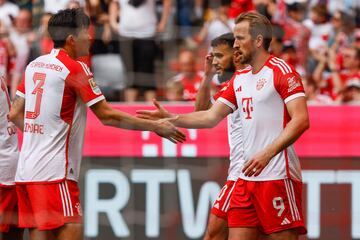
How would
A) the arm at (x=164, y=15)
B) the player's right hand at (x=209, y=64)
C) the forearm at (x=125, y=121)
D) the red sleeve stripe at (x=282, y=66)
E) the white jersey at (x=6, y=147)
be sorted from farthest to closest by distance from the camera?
the arm at (x=164, y=15) < the player's right hand at (x=209, y=64) < the white jersey at (x=6, y=147) < the forearm at (x=125, y=121) < the red sleeve stripe at (x=282, y=66)

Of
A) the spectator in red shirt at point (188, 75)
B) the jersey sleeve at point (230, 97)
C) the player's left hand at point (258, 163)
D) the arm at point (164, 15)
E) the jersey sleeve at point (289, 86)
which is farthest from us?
the arm at point (164, 15)

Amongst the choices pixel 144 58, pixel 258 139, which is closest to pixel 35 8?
pixel 144 58

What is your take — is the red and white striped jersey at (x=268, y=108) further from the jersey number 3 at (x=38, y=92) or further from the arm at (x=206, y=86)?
the jersey number 3 at (x=38, y=92)

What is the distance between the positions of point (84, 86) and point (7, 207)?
3.73 feet

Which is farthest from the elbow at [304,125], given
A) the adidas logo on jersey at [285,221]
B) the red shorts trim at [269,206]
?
the adidas logo on jersey at [285,221]

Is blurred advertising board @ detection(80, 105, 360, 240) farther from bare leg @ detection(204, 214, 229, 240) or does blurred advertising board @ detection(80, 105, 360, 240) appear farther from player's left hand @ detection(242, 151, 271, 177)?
player's left hand @ detection(242, 151, 271, 177)

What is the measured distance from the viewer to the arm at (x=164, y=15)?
8672 millimetres

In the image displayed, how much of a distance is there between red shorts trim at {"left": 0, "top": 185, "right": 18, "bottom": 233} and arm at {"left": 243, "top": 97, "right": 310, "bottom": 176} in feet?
5.76

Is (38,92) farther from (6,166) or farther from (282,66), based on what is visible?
(282,66)

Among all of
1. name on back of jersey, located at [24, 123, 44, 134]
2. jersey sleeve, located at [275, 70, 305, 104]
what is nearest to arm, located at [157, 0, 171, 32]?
name on back of jersey, located at [24, 123, 44, 134]

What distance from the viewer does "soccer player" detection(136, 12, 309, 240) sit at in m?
6.01

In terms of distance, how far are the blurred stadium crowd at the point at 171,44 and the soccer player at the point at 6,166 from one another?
172 centimetres

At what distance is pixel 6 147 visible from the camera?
6.71 m

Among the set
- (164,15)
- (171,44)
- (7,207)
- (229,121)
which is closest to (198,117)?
(229,121)
